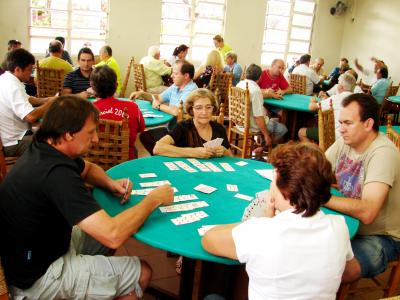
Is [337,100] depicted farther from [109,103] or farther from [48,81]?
[48,81]

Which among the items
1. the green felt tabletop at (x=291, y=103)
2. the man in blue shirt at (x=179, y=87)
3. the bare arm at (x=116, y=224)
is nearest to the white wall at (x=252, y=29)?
the green felt tabletop at (x=291, y=103)

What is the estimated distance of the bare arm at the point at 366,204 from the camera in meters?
1.77

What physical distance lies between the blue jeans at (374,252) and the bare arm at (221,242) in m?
0.89

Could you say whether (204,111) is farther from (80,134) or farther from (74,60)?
(74,60)

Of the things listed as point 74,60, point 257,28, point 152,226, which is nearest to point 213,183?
point 152,226

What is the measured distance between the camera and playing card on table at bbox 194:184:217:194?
1.95 metres

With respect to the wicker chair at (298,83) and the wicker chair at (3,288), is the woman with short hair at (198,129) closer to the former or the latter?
the wicker chair at (3,288)

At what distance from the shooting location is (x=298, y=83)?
6598 millimetres

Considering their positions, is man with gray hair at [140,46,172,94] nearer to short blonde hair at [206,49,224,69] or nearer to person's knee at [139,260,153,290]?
short blonde hair at [206,49,224,69]

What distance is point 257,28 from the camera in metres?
10.3

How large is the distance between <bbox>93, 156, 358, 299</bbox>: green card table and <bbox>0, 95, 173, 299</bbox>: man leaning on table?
10 centimetres

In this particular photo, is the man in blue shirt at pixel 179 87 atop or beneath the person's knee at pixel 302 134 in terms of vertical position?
atop

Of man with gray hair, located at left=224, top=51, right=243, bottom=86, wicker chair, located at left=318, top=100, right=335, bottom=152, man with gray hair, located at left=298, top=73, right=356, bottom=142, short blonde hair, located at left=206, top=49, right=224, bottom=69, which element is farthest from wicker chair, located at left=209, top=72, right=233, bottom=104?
wicker chair, located at left=318, top=100, right=335, bottom=152

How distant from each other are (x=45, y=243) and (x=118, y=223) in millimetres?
309
